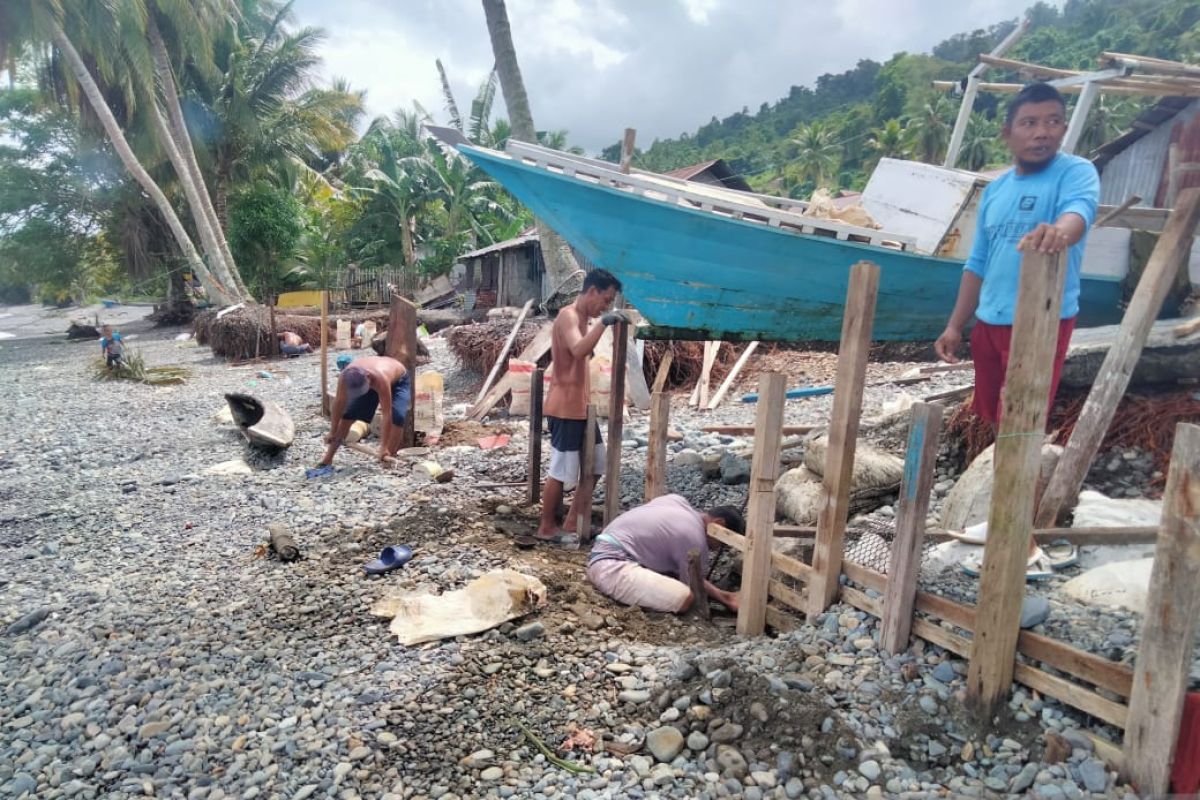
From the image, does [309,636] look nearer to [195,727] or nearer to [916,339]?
[195,727]

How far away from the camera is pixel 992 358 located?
119 inches

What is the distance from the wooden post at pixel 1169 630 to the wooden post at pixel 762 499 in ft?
4.78

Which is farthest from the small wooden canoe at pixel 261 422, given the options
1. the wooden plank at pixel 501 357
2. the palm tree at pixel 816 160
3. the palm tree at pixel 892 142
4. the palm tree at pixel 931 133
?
the palm tree at pixel 816 160

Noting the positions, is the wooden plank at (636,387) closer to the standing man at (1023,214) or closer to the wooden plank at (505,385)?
the wooden plank at (505,385)

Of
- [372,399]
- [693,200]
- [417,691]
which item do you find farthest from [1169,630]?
[372,399]

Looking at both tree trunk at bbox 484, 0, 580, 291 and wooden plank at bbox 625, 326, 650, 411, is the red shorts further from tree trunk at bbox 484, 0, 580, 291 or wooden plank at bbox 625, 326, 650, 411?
tree trunk at bbox 484, 0, 580, 291

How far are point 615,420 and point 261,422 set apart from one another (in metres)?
4.58

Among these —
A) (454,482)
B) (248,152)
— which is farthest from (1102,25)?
(454,482)

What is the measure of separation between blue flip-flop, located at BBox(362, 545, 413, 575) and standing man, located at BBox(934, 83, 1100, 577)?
3.26m

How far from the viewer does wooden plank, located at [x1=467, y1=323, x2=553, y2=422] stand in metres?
8.78

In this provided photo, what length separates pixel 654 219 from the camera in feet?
18.7

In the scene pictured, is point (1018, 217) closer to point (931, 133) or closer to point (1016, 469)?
point (1016, 469)

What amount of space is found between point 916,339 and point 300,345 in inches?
564

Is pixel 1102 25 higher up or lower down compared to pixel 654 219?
higher up
